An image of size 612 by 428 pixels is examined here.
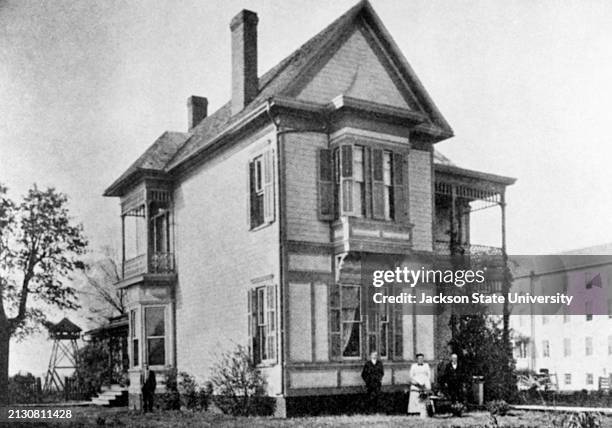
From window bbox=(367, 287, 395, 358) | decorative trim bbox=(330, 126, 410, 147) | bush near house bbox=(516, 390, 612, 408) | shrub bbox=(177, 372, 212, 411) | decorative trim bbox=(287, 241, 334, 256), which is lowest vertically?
bush near house bbox=(516, 390, 612, 408)

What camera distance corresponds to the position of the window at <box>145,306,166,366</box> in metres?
22.7

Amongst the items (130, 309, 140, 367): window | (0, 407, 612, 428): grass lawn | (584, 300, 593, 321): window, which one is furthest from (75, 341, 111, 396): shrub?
(584, 300, 593, 321): window

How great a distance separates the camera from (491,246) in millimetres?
23000

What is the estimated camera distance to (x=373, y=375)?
57.5ft

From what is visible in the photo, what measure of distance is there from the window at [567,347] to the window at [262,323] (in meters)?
35.7

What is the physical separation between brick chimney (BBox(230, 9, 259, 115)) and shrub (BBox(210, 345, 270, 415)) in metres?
6.24

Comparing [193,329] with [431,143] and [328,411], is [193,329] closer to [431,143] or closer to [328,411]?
[328,411]

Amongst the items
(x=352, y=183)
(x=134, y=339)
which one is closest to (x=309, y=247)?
(x=352, y=183)

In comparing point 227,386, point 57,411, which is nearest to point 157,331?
point 227,386

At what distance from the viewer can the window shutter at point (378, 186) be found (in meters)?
18.1

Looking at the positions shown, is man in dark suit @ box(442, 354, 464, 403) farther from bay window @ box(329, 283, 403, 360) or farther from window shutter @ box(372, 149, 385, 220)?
window shutter @ box(372, 149, 385, 220)

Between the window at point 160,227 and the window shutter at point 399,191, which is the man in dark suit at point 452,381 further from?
the window at point 160,227

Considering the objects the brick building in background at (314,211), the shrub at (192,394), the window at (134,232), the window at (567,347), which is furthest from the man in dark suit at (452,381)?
the window at (567,347)

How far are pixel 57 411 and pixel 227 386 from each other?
14.6 feet
